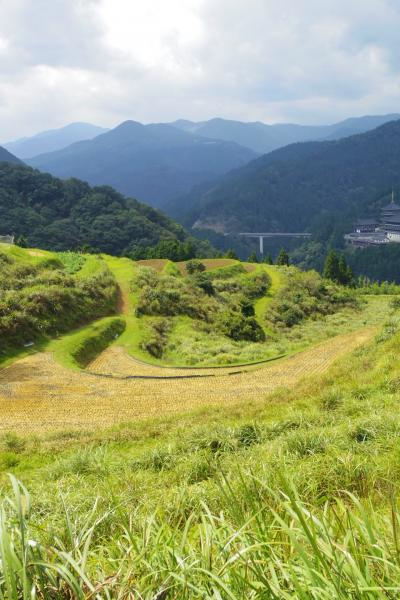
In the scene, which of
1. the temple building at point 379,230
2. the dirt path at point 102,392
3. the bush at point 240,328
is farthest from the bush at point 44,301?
the temple building at point 379,230

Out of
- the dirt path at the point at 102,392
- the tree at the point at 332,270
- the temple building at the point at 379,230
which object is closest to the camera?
the dirt path at the point at 102,392

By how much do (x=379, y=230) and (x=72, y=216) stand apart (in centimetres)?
10486

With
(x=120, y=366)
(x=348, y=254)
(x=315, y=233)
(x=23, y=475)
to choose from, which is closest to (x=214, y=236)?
(x=315, y=233)

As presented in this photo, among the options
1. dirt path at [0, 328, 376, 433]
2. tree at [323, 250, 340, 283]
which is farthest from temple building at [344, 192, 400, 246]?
dirt path at [0, 328, 376, 433]

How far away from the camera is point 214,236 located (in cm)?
17975

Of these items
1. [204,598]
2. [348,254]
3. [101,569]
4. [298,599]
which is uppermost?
[298,599]

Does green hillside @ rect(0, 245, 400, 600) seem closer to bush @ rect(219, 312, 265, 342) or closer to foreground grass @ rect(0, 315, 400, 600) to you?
foreground grass @ rect(0, 315, 400, 600)

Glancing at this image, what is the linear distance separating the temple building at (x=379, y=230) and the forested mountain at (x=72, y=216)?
65910mm

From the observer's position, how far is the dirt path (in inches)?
501

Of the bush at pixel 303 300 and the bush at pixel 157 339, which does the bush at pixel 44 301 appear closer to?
the bush at pixel 157 339

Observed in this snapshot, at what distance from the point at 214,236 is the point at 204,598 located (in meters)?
180

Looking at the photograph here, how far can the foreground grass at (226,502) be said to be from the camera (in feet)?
6.62

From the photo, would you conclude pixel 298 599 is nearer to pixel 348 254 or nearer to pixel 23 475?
pixel 23 475

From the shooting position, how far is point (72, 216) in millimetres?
91688
